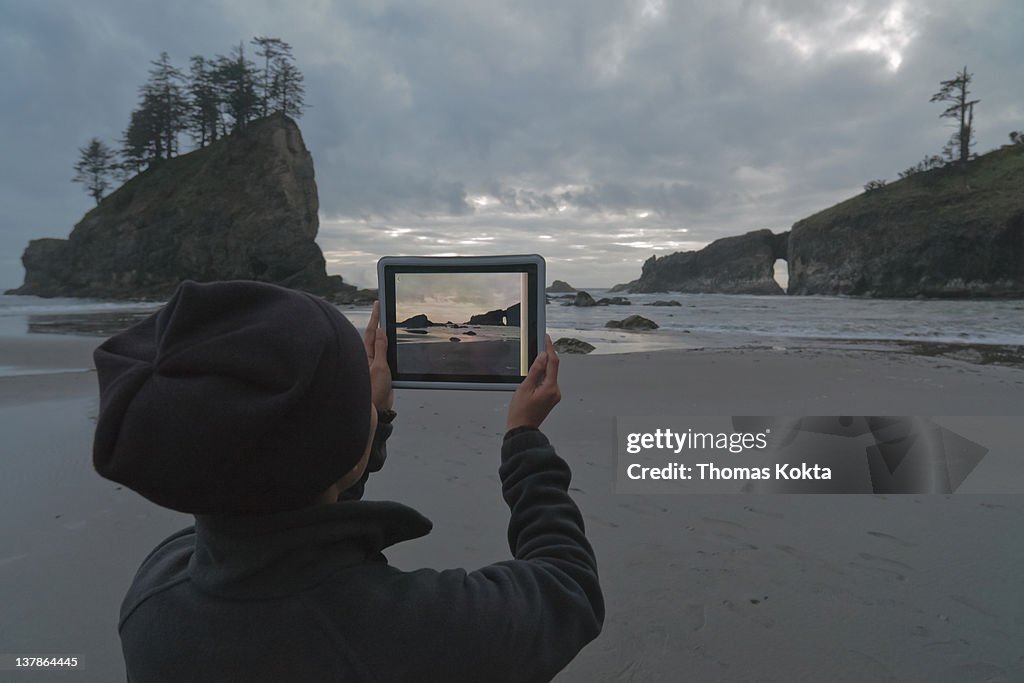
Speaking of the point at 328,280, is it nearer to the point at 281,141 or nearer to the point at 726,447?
the point at 281,141

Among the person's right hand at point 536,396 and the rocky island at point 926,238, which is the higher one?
the rocky island at point 926,238

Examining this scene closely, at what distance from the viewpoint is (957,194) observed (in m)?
41.1

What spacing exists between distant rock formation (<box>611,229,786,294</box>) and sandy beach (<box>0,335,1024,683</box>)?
63.6 m

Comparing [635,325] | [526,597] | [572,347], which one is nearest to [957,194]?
[635,325]

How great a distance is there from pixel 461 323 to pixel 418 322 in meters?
0.10

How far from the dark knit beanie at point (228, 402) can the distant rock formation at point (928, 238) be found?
41807mm

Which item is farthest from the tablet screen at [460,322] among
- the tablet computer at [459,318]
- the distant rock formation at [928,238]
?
the distant rock formation at [928,238]

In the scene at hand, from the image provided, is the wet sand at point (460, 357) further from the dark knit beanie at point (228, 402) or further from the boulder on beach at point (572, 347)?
the boulder on beach at point (572, 347)

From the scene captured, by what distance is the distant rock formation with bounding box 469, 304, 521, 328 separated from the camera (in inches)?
53.4

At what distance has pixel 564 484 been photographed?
1044 mm

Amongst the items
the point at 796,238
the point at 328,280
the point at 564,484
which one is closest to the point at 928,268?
the point at 796,238

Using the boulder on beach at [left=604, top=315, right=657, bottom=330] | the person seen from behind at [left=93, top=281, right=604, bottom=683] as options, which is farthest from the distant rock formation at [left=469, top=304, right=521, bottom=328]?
the boulder on beach at [left=604, top=315, right=657, bottom=330]

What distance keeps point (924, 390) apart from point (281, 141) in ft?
139

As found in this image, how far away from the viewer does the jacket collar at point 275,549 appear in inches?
29.0
